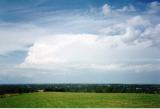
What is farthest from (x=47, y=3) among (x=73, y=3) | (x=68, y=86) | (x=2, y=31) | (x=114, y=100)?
(x=114, y=100)

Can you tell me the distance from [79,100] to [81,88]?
417 millimetres

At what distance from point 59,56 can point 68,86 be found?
640mm

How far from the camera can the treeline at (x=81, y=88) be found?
7746mm

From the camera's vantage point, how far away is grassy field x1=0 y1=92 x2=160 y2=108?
7441 millimetres

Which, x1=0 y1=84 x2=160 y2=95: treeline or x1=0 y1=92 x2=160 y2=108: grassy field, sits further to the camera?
x1=0 y1=84 x2=160 y2=95: treeline

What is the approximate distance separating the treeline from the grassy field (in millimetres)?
89

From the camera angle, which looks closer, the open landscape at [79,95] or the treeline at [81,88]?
the open landscape at [79,95]

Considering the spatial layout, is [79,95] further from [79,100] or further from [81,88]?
[79,100]

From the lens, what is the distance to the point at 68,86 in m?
7.75

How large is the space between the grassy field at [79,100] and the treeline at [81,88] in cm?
9

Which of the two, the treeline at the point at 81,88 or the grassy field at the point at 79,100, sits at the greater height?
the treeline at the point at 81,88

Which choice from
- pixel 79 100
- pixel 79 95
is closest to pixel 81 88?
pixel 79 95

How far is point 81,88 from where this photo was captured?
789cm

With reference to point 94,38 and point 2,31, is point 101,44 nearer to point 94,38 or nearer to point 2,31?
point 94,38
